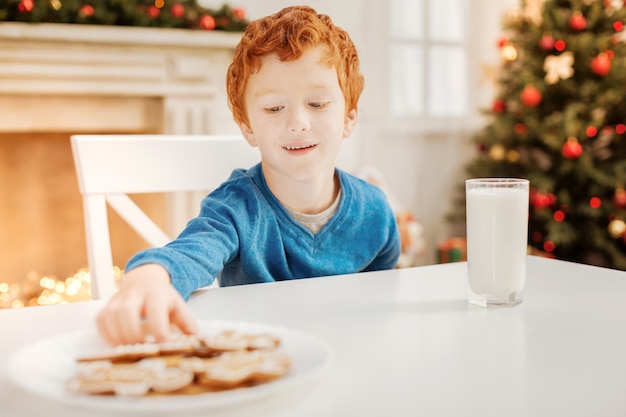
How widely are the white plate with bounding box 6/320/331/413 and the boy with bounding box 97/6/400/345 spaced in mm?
199

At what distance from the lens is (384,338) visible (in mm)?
637

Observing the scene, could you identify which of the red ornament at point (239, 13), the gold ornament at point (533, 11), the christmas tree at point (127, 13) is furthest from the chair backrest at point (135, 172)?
the gold ornament at point (533, 11)

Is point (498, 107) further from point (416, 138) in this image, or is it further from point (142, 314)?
point (142, 314)

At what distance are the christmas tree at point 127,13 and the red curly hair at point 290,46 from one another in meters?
1.76

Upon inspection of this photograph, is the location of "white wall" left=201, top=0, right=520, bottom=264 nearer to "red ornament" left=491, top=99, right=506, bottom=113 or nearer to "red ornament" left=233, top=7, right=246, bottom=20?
"red ornament" left=491, top=99, right=506, bottom=113

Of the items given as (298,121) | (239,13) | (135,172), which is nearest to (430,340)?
(298,121)

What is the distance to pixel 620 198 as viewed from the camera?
325 cm

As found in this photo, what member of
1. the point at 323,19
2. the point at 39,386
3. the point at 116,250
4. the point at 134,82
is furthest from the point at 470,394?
the point at 116,250

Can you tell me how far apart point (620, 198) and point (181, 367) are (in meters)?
3.11

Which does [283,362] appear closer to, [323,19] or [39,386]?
[39,386]

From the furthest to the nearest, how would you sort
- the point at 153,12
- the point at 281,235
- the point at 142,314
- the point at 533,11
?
the point at 533,11 < the point at 153,12 < the point at 281,235 < the point at 142,314

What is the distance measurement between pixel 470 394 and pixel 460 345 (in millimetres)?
121

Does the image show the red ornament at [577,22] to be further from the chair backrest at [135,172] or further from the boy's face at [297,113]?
the boy's face at [297,113]

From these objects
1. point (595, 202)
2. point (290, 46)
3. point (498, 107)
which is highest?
point (290, 46)
